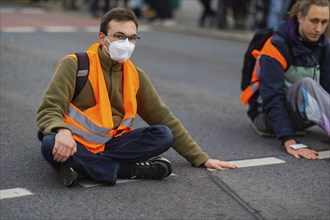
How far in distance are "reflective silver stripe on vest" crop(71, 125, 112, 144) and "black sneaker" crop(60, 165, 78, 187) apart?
265 mm

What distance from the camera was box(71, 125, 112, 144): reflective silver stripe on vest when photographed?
4824 millimetres

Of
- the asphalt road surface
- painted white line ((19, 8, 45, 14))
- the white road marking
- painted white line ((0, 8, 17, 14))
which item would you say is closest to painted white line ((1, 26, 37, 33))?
the white road marking

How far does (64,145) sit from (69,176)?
9.4 inches

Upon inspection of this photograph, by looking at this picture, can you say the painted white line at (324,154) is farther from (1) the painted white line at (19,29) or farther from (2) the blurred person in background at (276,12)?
(1) the painted white line at (19,29)

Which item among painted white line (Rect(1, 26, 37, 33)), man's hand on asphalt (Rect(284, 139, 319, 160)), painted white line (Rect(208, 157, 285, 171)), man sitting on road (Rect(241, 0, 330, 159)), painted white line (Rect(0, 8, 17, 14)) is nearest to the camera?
painted white line (Rect(208, 157, 285, 171))

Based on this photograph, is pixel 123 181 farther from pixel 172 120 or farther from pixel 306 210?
pixel 306 210

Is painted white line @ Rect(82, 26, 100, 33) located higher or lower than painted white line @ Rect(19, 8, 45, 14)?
higher

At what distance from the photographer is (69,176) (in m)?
4.62

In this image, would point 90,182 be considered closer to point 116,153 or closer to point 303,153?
Result: point 116,153

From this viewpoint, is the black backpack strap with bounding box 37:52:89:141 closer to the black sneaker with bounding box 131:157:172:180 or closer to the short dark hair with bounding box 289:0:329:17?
the black sneaker with bounding box 131:157:172:180

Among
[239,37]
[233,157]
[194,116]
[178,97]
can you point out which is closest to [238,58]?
[239,37]

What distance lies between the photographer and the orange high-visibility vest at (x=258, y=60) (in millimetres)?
6184

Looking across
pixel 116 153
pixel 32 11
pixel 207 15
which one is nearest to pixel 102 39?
pixel 116 153

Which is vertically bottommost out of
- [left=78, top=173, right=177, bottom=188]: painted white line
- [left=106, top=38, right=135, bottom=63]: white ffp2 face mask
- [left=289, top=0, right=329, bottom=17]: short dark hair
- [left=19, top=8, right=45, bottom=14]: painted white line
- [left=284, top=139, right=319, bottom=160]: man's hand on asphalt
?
[left=19, top=8, right=45, bottom=14]: painted white line
